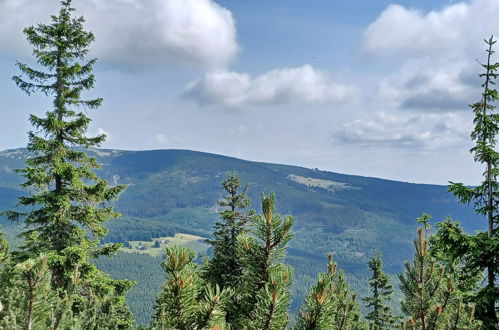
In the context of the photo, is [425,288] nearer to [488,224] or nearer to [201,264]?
[488,224]

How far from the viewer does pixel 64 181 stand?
19453 millimetres

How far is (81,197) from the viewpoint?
19.3m

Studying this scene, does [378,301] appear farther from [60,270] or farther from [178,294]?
[178,294]

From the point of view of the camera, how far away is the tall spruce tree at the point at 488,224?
1205 centimetres

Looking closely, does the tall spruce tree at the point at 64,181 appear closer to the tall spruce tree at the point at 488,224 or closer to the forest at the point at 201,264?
the forest at the point at 201,264

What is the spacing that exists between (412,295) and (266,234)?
630cm

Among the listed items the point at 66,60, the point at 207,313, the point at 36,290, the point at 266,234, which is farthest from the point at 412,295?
the point at 66,60

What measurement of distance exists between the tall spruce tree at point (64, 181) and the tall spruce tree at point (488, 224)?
14.1 metres

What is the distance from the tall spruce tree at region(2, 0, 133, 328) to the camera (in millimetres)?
18281

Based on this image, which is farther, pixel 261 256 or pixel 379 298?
pixel 379 298

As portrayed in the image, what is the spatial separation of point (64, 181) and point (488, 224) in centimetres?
1761

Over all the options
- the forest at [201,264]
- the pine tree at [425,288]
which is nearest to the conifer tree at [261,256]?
the forest at [201,264]

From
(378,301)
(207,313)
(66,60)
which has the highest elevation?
(66,60)

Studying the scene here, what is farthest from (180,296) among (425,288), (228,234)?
(228,234)
